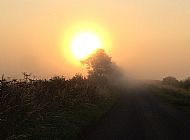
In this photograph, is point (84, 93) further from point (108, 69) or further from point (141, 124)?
point (108, 69)

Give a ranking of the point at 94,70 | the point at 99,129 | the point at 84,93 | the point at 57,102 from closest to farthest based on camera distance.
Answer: the point at 99,129, the point at 57,102, the point at 84,93, the point at 94,70

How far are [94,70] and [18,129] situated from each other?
103 meters

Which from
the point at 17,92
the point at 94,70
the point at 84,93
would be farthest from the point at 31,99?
the point at 94,70

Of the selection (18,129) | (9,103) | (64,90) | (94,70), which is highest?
(94,70)

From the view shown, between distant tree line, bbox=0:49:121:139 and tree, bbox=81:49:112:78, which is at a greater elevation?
tree, bbox=81:49:112:78

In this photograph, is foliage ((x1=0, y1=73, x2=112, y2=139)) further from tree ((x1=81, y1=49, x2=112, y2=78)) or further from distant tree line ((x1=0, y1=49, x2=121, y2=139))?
tree ((x1=81, y1=49, x2=112, y2=78))

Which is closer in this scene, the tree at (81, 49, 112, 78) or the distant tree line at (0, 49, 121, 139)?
the distant tree line at (0, 49, 121, 139)

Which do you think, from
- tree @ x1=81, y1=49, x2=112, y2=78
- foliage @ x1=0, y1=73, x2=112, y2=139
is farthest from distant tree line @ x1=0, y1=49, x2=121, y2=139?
tree @ x1=81, y1=49, x2=112, y2=78

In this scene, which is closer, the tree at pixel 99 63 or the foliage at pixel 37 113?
the foliage at pixel 37 113

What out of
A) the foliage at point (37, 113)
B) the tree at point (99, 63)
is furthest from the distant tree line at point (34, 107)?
the tree at point (99, 63)

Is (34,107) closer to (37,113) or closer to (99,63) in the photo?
(37,113)

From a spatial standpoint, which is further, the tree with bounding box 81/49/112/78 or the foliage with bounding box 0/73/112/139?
the tree with bounding box 81/49/112/78

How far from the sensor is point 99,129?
20109 millimetres

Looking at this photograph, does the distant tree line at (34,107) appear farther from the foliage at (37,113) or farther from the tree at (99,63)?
the tree at (99,63)
